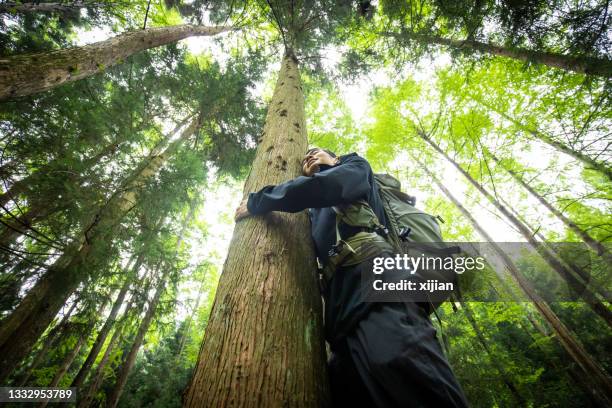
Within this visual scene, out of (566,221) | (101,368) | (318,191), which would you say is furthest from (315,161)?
(101,368)

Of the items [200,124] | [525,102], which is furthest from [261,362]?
[525,102]

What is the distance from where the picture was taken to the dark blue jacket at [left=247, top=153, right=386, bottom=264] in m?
1.64

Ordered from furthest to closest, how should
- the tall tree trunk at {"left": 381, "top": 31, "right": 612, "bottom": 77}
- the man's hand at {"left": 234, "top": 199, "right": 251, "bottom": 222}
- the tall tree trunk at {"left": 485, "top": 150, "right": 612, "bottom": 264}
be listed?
1. the tall tree trunk at {"left": 485, "top": 150, "right": 612, "bottom": 264}
2. the tall tree trunk at {"left": 381, "top": 31, "right": 612, "bottom": 77}
3. the man's hand at {"left": 234, "top": 199, "right": 251, "bottom": 222}

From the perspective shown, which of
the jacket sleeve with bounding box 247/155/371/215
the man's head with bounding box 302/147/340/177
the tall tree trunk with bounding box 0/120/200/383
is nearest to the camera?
the jacket sleeve with bounding box 247/155/371/215

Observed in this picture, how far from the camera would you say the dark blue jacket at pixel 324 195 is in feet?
5.39

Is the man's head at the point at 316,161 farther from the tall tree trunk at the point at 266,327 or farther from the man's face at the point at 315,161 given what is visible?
the tall tree trunk at the point at 266,327

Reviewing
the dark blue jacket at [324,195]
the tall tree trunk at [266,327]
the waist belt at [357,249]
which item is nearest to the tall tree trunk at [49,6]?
the dark blue jacket at [324,195]

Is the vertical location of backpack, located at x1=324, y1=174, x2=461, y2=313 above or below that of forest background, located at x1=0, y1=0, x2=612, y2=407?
below

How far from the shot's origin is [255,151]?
21.1 feet

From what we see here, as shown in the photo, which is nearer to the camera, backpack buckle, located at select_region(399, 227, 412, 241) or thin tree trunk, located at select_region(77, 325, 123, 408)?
backpack buckle, located at select_region(399, 227, 412, 241)

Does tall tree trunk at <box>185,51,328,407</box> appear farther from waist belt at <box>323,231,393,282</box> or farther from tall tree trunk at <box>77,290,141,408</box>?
tall tree trunk at <box>77,290,141,408</box>

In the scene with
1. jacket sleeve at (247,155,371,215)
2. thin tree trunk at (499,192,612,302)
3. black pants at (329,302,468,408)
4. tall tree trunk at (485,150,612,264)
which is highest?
tall tree trunk at (485,150,612,264)

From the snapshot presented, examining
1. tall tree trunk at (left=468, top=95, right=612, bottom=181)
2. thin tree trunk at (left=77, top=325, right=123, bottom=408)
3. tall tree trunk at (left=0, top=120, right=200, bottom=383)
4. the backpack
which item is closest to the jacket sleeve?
the backpack

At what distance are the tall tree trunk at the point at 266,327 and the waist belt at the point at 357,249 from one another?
0.78 ft
